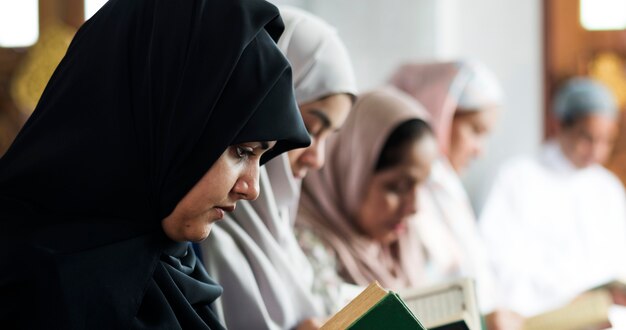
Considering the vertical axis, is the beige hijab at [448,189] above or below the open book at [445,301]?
below

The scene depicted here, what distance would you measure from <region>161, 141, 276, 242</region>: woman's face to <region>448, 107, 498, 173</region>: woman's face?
285 centimetres

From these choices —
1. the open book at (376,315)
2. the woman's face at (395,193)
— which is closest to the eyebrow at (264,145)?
the open book at (376,315)

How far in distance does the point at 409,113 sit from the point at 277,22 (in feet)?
4.36

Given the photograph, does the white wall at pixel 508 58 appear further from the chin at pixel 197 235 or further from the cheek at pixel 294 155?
the chin at pixel 197 235

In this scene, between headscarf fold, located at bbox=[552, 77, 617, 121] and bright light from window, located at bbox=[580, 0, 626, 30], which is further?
bright light from window, located at bbox=[580, 0, 626, 30]

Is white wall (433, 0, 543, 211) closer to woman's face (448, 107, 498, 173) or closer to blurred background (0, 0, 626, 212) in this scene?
blurred background (0, 0, 626, 212)

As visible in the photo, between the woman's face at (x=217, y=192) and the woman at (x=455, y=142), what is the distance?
6.42 feet

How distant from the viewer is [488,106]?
4.24m

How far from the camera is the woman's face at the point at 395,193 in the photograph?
2637mm

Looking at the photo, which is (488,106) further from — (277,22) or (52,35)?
(277,22)

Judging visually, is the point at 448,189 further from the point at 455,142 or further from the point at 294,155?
the point at 294,155

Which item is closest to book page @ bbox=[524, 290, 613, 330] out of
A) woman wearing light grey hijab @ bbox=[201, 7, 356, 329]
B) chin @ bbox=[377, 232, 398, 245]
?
woman wearing light grey hijab @ bbox=[201, 7, 356, 329]

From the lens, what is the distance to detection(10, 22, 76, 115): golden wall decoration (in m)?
4.00

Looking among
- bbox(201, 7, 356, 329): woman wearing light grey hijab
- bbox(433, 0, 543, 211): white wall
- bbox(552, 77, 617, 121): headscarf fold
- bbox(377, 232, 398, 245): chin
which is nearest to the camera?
bbox(201, 7, 356, 329): woman wearing light grey hijab
